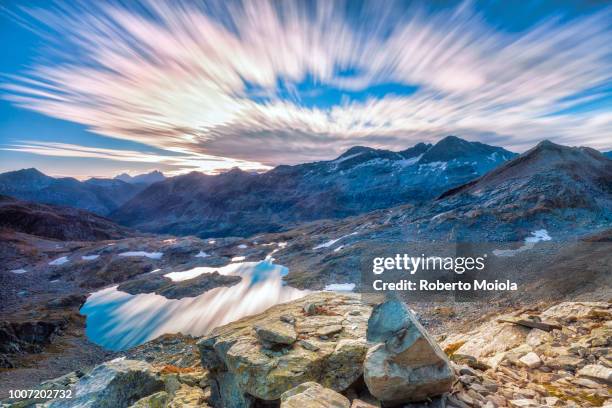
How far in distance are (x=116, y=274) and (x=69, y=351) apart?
5680 cm

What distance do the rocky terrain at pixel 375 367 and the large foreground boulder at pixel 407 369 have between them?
29mm

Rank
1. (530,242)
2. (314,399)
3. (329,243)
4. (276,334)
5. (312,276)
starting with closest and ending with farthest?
(314,399)
(276,334)
(530,242)
(312,276)
(329,243)

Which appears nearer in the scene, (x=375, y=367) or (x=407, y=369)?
(x=407, y=369)

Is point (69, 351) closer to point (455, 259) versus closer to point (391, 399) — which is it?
point (391, 399)

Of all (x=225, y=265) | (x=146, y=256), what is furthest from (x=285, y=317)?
(x=146, y=256)

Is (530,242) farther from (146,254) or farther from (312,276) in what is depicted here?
(146,254)

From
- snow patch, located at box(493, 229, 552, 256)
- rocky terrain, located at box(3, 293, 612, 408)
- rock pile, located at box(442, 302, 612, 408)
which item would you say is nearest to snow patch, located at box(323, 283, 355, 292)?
snow patch, located at box(493, 229, 552, 256)

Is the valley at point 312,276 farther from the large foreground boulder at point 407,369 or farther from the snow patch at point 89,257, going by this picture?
the large foreground boulder at point 407,369

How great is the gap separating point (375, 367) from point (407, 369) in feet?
2.97

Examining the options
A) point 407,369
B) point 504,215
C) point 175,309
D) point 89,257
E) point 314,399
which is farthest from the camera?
point 89,257

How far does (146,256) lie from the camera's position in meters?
125

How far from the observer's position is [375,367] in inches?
348

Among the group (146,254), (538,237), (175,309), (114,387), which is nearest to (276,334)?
(114,387)

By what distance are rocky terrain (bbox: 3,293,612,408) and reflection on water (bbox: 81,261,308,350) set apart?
46736mm
